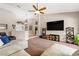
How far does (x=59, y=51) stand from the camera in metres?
1.87

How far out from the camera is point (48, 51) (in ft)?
6.13

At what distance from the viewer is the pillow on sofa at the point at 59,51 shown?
71.9 inches

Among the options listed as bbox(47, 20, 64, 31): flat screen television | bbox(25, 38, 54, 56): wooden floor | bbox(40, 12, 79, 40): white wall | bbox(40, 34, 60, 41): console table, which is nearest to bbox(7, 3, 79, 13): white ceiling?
bbox(40, 12, 79, 40): white wall

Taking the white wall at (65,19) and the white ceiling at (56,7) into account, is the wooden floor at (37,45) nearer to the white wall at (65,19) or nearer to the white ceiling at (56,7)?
the white wall at (65,19)

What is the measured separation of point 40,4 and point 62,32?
56 cm

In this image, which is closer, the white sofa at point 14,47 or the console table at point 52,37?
the white sofa at point 14,47

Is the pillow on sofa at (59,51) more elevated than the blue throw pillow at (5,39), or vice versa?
the blue throw pillow at (5,39)

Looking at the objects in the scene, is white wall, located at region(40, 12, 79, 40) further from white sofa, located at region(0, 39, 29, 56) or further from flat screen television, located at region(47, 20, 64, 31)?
white sofa, located at region(0, 39, 29, 56)

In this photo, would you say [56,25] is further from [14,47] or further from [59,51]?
[14,47]

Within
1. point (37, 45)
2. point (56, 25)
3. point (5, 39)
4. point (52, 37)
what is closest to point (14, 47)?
point (5, 39)

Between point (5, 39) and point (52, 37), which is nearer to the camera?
point (5, 39)

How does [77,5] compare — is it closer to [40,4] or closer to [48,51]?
[40,4]

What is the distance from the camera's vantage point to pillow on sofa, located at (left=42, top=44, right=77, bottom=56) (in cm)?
183

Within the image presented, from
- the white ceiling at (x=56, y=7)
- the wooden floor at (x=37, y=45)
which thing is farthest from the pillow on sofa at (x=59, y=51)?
the white ceiling at (x=56, y=7)
